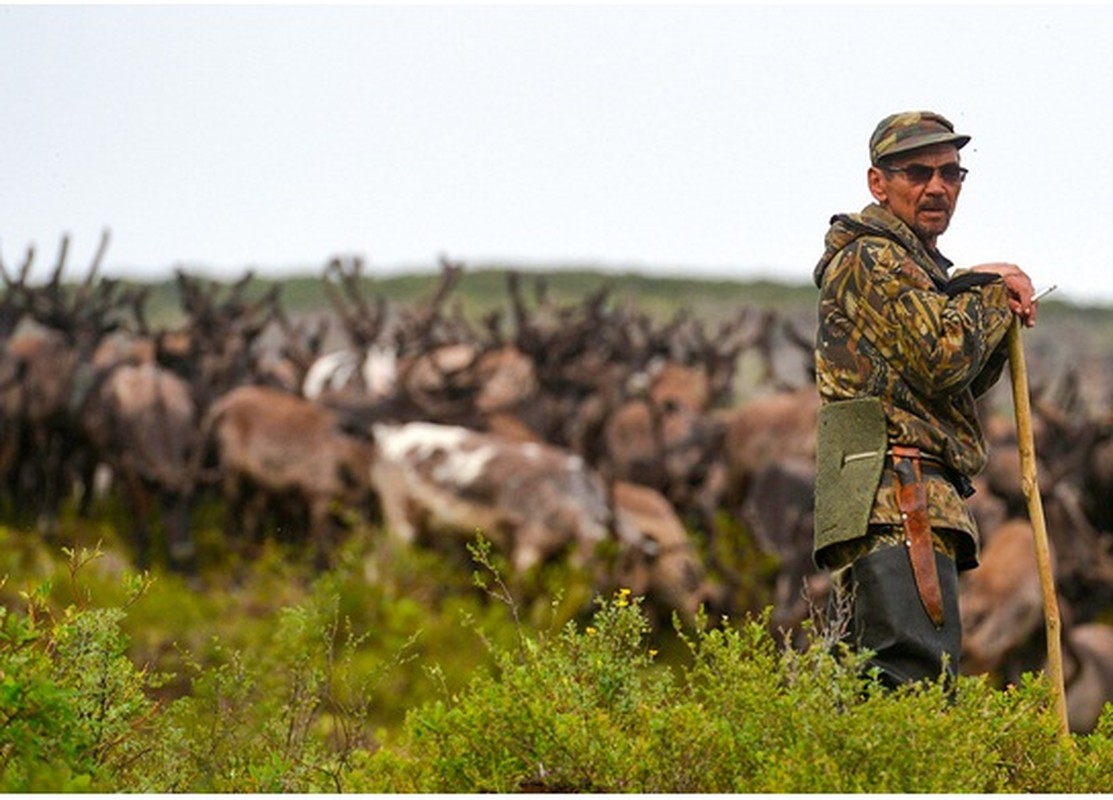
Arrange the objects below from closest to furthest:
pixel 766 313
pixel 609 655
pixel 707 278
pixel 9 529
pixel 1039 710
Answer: pixel 609 655
pixel 1039 710
pixel 9 529
pixel 766 313
pixel 707 278

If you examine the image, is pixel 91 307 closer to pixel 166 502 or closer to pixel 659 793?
pixel 166 502

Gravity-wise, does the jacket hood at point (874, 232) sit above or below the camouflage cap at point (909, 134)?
below

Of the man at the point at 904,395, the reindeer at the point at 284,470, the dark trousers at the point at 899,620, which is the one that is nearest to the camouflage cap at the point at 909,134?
the man at the point at 904,395

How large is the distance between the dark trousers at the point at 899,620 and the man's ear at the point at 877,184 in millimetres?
1120

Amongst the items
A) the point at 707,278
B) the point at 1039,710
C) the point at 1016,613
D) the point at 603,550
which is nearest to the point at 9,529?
the point at 603,550

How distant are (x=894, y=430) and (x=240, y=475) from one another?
1468 centimetres

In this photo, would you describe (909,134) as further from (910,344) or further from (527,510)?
(527,510)

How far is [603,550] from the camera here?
18047mm

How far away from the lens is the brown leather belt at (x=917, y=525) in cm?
562

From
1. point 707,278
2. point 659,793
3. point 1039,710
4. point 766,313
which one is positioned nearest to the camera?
point 659,793

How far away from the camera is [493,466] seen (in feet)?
60.8

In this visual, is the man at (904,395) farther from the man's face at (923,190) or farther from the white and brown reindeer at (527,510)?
the white and brown reindeer at (527,510)

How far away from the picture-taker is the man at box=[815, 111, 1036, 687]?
222 inches

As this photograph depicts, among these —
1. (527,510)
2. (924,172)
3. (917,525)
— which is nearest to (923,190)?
(924,172)
